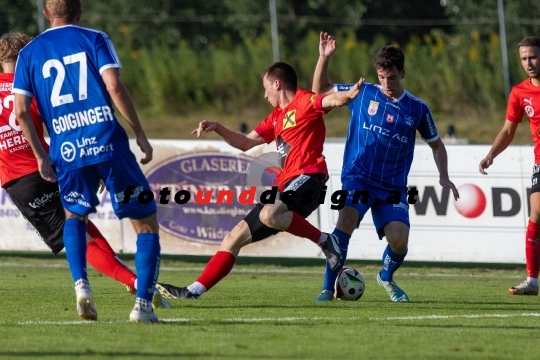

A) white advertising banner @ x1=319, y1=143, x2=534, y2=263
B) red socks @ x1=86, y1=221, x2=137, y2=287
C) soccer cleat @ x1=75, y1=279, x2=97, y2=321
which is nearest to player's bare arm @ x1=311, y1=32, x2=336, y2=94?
red socks @ x1=86, y1=221, x2=137, y2=287

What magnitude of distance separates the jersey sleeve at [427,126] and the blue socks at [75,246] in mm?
3407

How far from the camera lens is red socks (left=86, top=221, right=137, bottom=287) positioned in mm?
8305

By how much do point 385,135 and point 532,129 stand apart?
1.86 meters

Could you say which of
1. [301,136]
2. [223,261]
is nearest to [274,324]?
[223,261]

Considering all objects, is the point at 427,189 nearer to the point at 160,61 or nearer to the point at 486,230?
the point at 486,230

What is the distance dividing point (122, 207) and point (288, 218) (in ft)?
7.29

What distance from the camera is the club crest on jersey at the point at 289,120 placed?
29.1ft

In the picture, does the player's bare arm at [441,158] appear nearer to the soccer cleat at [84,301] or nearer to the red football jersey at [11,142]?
the red football jersey at [11,142]

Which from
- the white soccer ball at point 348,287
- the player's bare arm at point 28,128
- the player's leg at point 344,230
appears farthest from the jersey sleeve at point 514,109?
the player's bare arm at point 28,128

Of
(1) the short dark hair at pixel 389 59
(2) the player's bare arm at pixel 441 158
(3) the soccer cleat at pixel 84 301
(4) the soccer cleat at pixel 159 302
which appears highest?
(1) the short dark hair at pixel 389 59

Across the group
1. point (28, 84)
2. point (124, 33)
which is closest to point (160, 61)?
point (124, 33)

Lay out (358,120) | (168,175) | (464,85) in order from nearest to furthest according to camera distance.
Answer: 1. (358,120)
2. (168,175)
3. (464,85)

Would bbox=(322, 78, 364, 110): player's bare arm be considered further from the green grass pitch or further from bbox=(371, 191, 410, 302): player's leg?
the green grass pitch

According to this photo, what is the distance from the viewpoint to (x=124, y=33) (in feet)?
87.8
